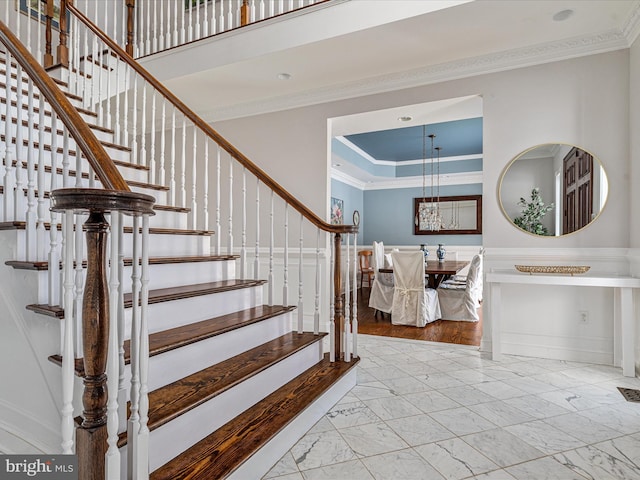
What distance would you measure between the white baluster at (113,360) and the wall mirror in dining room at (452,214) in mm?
7334

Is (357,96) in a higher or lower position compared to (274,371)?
higher

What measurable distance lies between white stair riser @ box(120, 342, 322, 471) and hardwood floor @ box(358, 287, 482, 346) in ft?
6.76

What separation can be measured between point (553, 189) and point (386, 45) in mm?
1908

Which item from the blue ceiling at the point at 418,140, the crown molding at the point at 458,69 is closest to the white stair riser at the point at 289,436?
the crown molding at the point at 458,69

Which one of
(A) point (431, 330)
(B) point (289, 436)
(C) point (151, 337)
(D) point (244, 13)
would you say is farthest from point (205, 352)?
(D) point (244, 13)

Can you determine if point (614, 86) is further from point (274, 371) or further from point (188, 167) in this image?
point (188, 167)

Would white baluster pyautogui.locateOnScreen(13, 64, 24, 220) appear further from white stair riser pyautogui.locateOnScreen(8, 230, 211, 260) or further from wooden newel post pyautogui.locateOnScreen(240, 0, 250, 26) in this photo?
wooden newel post pyautogui.locateOnScreen(240, 0, 250, 26)

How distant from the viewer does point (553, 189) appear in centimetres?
332

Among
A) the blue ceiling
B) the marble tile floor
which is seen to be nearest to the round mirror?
the marble tile floor

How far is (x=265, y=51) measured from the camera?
3.48m

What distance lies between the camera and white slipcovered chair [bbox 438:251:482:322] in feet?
15.6

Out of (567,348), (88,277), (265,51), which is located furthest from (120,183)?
(567,348)

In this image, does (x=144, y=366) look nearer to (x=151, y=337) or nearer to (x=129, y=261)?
(x=151, y=337)

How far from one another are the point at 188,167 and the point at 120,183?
14.5 ft
